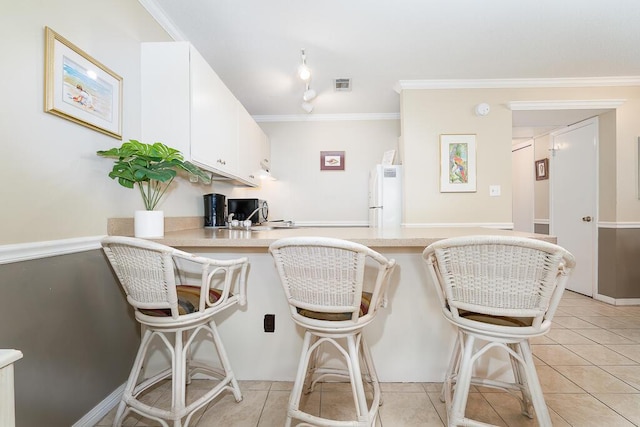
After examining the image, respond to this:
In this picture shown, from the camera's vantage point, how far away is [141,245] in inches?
44.6

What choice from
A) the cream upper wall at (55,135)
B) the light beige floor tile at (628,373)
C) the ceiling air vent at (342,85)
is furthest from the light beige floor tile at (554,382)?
the ceiling air vent at (342,85)

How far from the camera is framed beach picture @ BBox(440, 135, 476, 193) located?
317 centimetres

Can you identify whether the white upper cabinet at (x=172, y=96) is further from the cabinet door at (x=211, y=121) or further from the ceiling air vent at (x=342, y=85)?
the ceiling air vent at (x=342, y=85)

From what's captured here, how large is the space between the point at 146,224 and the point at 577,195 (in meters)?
4.59

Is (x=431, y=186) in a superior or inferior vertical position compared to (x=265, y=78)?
inferior

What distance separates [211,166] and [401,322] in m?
1.58

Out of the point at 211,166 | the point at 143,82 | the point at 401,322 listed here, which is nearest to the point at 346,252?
the point at 401,322

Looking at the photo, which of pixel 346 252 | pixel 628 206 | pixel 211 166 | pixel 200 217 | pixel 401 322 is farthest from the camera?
pixel 628 206

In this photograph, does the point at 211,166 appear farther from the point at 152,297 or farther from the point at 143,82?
the point at 152,297

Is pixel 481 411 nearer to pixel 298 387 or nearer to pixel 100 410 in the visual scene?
pixel 298 387

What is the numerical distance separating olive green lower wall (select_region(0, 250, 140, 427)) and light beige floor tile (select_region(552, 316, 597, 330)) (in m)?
3.38

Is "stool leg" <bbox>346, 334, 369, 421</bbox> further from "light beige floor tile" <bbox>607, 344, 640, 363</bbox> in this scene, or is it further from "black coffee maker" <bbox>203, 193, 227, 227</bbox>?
"light beige floor tile" <bbox>607, 344, 640, 363</bbox>

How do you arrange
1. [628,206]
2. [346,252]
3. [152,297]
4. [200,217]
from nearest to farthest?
[346,252], [152,297], [200,217], [628,206]

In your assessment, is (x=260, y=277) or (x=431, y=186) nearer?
(x=260, y=277)
